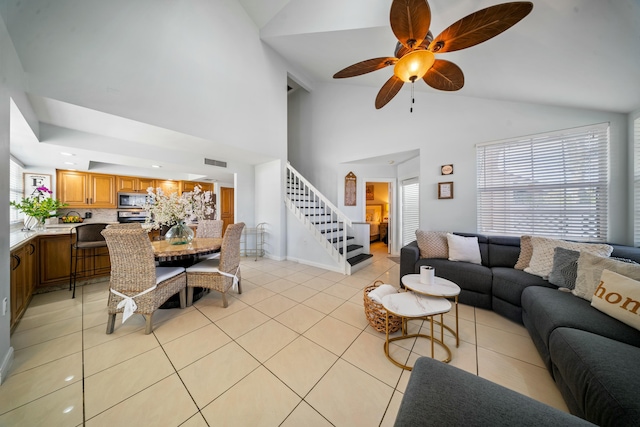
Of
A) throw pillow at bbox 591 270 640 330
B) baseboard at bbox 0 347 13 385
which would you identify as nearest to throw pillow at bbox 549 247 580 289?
throw pillow at bbox 591 270 640 330

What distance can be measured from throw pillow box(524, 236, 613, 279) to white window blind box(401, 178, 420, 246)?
2141 mm

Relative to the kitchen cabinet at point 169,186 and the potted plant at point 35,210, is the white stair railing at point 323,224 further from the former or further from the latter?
Answer: the potted plant at point 35,210

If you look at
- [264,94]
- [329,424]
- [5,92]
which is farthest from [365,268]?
[5,92]

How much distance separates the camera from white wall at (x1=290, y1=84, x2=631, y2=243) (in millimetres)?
2418

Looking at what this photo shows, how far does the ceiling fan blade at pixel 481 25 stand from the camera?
120cm

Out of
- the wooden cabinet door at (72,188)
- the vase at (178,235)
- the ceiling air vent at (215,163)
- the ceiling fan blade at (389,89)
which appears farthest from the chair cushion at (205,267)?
the wooden cabinet door at (72,188)

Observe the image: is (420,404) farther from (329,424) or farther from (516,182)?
(516,182)

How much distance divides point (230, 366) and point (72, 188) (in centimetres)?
531

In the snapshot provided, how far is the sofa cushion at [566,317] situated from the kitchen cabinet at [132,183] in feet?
23.5

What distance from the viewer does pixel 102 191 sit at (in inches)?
175

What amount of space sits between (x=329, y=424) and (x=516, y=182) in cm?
379

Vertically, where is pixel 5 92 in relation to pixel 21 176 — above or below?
above

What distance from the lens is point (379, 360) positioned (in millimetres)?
1583

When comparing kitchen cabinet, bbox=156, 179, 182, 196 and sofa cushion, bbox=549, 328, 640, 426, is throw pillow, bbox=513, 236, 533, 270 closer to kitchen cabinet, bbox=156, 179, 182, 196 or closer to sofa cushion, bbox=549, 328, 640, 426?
sofa cushion, bbox=549, 328, 640, 426
